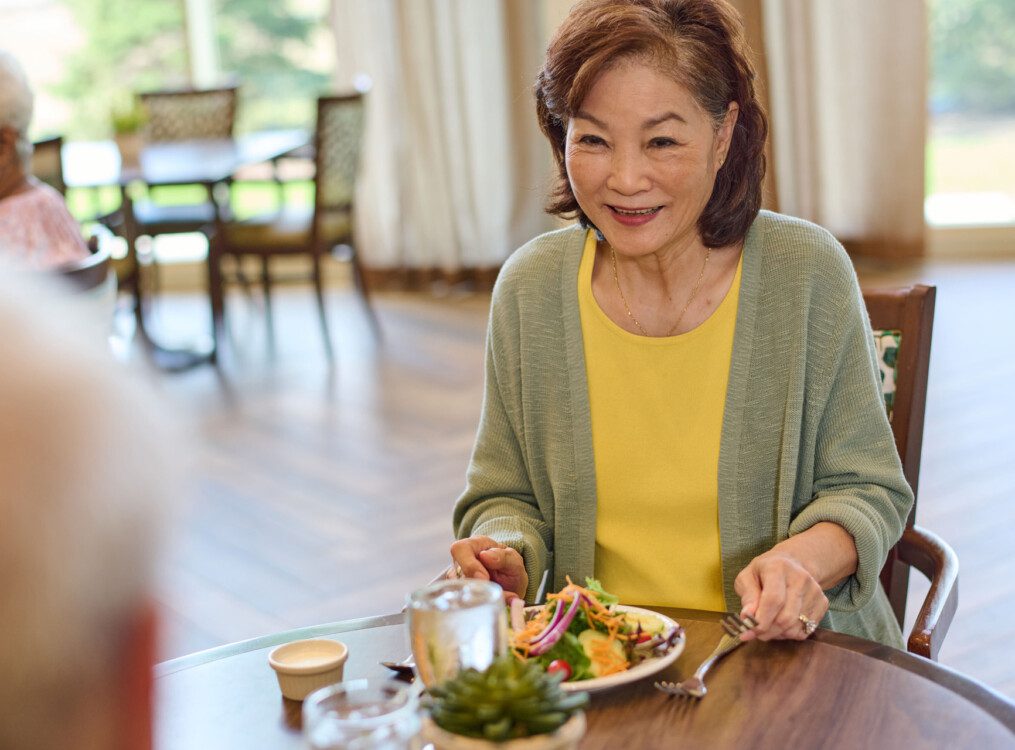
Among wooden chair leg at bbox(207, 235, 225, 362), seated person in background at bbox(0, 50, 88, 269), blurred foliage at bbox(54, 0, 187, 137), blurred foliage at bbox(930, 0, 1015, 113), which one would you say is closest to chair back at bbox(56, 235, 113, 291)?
seated person in background at bbox(0, 50, 88, 269)

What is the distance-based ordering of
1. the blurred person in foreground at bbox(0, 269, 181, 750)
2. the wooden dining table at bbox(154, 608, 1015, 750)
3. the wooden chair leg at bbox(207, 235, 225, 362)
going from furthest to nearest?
the wooden chair leg at bbox(207, 235, 225, 362) < the wooden dining table at bbox(154, 608, 1015, 750) < the blurred person in foreground at bbox(0, 269, 181, 750)

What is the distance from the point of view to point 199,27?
7594 millimetres

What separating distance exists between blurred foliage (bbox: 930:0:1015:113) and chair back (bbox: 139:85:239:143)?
376 centimetres

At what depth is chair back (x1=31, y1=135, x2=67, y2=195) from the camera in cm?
449

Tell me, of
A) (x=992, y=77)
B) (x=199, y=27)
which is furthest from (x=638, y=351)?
(x=199, y=27)

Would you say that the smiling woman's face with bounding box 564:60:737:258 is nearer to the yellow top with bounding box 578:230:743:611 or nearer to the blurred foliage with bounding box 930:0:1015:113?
the yellow top with bounding box 578:230:743:611

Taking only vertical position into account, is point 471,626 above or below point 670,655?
above

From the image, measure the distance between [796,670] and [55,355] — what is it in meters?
0.92

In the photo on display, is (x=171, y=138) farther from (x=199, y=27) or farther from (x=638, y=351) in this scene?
(x=638, y=351)

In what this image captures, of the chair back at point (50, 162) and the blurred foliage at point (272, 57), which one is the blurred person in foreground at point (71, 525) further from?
the blurred foliage at point (272, 57)

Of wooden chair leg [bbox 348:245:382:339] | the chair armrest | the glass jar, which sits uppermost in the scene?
the glass jar

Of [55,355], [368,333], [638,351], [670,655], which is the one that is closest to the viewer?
[55,355]

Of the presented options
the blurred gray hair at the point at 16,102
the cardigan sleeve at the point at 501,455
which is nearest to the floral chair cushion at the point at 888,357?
the cardigan sleeve at the point at 501,455

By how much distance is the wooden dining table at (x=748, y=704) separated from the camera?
108cm
